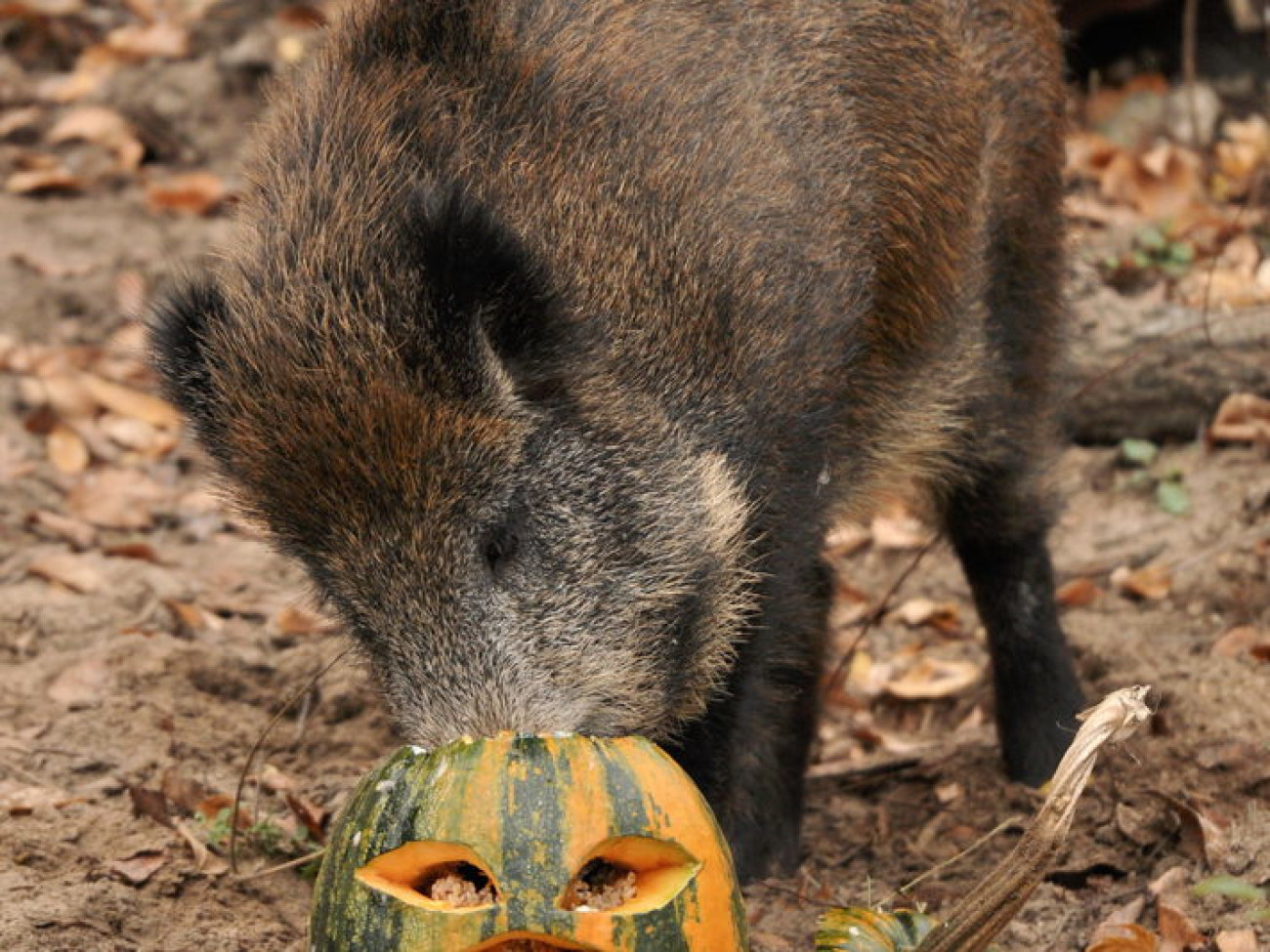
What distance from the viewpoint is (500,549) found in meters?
3.21

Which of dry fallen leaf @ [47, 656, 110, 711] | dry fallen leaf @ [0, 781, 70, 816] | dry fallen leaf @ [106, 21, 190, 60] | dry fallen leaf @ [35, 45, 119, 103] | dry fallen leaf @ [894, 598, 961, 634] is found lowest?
dry fallen leaf @ [0, 781, 70, 816]

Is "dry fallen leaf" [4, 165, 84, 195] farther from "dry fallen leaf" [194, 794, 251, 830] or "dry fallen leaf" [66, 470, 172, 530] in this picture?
"dry fallen leaf" [194, 794, 251, 830]

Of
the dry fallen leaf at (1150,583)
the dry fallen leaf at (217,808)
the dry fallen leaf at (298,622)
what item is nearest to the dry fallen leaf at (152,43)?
the dry fallen leaf at (298,622)

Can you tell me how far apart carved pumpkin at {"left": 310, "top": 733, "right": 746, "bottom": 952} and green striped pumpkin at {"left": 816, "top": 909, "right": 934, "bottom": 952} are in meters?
0.19

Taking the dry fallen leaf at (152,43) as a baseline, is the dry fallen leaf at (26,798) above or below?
below

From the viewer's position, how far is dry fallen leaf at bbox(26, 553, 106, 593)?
531 centimetres

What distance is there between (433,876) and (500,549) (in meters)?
0.68

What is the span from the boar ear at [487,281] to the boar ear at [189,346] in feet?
1.78

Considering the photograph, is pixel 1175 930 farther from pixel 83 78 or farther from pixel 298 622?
pixel 83 78

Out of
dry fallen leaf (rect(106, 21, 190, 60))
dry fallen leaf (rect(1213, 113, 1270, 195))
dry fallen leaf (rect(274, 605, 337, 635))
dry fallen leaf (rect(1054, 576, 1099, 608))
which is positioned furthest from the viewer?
dry fallen leaf (rect(106, 21, 190, 60))

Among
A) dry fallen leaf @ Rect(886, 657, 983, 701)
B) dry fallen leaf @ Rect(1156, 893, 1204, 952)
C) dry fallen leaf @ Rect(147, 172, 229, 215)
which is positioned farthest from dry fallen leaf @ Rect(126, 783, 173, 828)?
dry fallen leaf @ Rect(147, 172, 229, 215)

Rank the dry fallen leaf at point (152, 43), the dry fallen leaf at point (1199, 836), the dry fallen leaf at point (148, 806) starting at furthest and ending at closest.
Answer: the dry fallen leaf at point (152, 43) < the dry fallen leaf at point (148, 806) < the dry fallen leaf at point (1199, 836)

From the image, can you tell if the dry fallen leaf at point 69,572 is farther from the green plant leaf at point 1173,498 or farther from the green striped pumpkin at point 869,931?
the green plant leaf at point 1173,498

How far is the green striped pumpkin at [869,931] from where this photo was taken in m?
2.90
